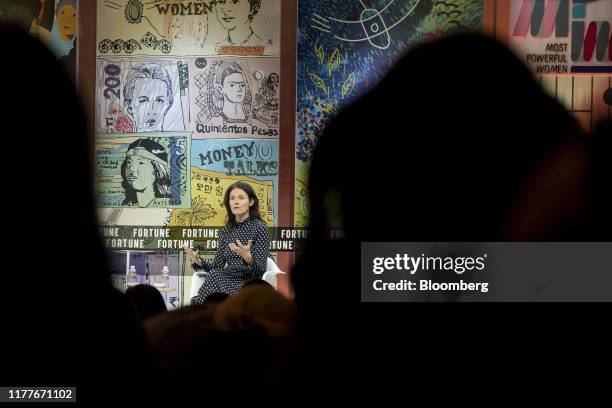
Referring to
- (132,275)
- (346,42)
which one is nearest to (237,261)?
(132,275)

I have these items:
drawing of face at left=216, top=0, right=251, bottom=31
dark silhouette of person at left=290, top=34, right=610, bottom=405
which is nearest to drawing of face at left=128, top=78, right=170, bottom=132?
drawing of face at left=216, top=0, right=251, bottom=31

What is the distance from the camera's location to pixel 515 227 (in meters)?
1.24

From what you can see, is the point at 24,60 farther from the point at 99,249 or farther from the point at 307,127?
the point at 307,127

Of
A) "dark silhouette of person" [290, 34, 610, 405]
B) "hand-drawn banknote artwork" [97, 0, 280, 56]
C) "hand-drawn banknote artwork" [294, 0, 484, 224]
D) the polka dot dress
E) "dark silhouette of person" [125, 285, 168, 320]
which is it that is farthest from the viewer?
"hand-drawn banknote artwork" [97, 0, 280, 56]

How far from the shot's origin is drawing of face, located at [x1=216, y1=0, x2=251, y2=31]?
562cm

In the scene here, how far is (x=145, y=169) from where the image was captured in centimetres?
579

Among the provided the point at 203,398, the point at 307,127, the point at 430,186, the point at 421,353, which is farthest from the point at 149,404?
the point at 307,127

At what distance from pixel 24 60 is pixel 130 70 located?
4932 mm

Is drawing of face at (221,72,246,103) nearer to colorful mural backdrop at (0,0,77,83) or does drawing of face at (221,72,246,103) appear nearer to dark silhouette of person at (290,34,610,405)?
colorful mural backdrop at (0,0,77,83)

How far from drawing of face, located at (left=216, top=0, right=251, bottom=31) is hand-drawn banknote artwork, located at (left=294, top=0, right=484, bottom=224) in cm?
47

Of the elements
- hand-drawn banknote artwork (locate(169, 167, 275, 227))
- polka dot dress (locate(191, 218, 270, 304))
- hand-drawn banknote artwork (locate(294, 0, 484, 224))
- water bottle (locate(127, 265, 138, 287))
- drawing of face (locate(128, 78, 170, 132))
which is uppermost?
hand-drawn banknote artwork (locate(294, 0, 484, 224))

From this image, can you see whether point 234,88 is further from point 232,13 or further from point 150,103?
point 150,103

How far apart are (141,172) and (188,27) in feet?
4.35

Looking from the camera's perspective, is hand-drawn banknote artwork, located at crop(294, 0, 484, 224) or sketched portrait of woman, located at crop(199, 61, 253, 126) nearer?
hand-drawn banknote artwork, located at crop(294, 0, 484, 224)
